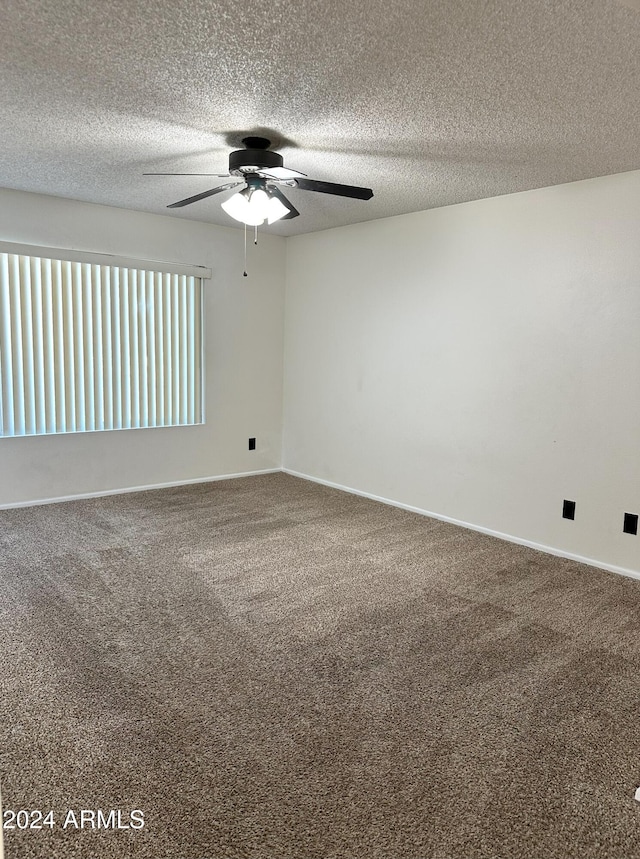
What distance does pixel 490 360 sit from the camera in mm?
4078

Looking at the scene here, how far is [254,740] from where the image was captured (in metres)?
1.97

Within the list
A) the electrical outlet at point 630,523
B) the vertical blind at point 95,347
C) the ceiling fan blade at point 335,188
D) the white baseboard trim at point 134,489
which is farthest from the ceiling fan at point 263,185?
the white baseboard trim at point 134,489

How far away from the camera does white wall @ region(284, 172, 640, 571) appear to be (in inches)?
136

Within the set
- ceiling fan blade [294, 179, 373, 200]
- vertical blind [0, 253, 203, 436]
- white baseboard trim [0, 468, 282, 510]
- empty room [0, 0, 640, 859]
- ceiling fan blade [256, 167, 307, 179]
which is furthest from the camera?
white baseboard trim [0, 468, 282, 510]

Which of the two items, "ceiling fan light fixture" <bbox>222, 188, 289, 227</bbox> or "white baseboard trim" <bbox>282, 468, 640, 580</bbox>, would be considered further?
"white baseboard trim" <bbox>282, 468, 640, 580</bbox>

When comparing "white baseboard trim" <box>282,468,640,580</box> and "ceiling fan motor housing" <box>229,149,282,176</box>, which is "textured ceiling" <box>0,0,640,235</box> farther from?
"white baseboard trim" <box>282,468,640,580</box>

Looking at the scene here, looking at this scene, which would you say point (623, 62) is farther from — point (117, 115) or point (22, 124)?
point (22, 124)

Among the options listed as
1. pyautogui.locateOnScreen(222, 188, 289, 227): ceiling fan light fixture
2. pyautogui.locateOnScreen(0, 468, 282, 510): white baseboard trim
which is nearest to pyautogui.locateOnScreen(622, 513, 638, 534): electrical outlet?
pyautogui.locateOnScreen(222, 188, 289, 227): ceiling fan light fixture

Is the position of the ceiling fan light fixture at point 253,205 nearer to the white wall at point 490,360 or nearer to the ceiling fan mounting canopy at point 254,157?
the ceiling fan mounting canopy at point 254,157

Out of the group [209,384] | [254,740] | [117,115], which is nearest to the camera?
[254,740]

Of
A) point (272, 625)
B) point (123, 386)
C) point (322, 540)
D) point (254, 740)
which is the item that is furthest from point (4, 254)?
point (254, 740)

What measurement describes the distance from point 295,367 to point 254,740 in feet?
13.4

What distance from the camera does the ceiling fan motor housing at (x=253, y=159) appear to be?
2938 millimetres

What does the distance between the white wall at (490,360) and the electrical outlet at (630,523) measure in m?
0.03
